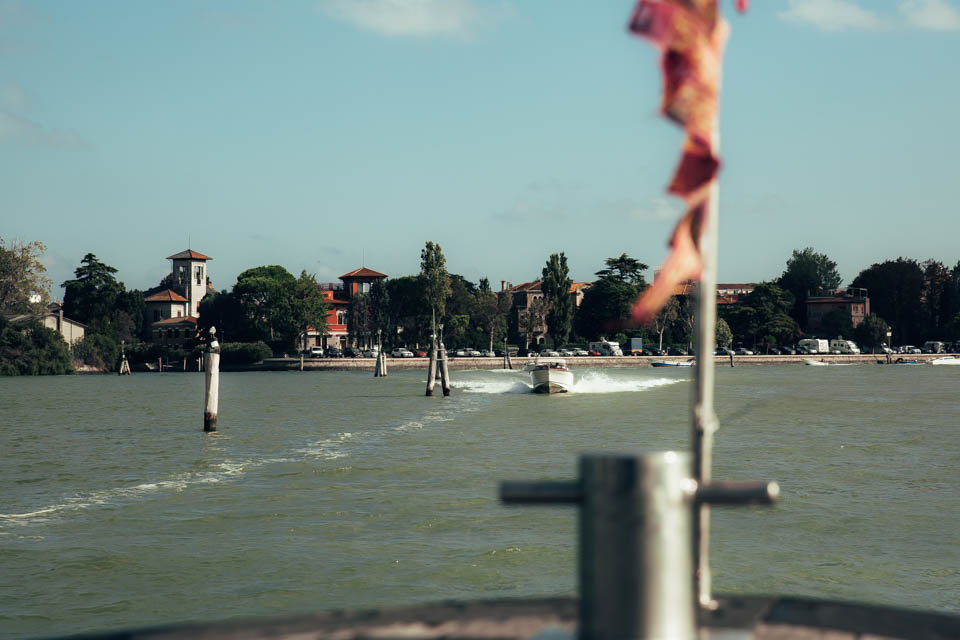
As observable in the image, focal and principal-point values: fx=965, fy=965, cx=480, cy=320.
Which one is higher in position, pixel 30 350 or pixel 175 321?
pixel 175 321

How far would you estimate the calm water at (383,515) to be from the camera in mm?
10875

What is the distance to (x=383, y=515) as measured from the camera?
49.4ft

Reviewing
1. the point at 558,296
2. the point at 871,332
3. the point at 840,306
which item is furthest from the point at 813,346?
the point at 558,296

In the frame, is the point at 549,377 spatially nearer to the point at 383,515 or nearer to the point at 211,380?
the point at 211,380

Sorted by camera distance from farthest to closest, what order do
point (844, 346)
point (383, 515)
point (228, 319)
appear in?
1. point (844, 346)
2. point (228, 319)
3. point (383, 515)

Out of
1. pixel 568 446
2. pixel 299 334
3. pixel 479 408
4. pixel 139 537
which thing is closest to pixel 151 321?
pixel 299 334

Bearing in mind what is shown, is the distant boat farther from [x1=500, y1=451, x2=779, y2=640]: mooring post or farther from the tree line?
[x1=500, y1=451, x2=779, y2=640]: mooring post

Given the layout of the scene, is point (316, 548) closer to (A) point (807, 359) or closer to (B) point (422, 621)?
(B) point (422, 621)

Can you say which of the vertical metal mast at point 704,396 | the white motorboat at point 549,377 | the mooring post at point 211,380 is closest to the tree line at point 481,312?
the white motorboat at point 549,377

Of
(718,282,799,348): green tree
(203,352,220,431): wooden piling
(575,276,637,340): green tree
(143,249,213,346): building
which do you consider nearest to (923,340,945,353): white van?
(718,282,799,348): green tree

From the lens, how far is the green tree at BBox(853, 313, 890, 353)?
122 metres

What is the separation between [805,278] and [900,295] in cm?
1673

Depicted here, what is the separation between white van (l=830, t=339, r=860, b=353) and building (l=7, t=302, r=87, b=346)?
8881 centimetres

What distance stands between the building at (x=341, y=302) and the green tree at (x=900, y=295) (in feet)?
223
